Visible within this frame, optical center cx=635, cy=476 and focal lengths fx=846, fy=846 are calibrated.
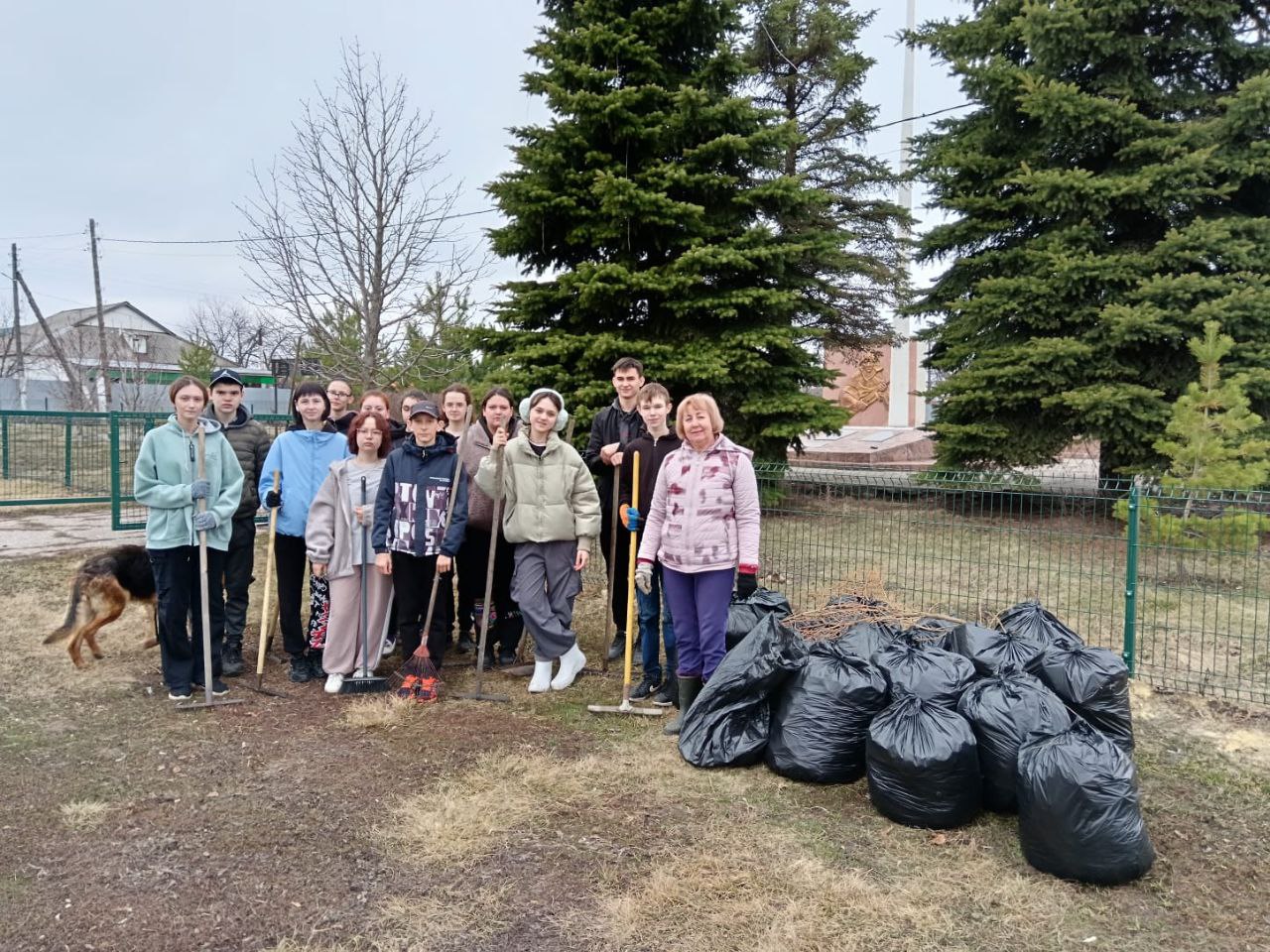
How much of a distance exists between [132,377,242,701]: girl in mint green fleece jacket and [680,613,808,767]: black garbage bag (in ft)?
9.24

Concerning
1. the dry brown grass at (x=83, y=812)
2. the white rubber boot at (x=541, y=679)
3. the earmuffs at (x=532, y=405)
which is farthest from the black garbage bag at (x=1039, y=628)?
the dry brown grass at (x=83, y=812)

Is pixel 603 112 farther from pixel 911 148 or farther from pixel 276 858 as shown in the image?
pixel 276 858

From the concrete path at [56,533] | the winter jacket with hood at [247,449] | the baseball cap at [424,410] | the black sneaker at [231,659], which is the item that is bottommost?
the black sneaker at [231,659]

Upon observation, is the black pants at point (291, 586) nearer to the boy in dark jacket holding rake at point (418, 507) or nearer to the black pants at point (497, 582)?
the boy in dark jacket holding rake at point (418, 507)

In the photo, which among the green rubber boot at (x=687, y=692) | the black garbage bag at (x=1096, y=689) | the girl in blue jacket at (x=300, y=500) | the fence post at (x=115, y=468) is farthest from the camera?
the fence post at (x=115, y=468)

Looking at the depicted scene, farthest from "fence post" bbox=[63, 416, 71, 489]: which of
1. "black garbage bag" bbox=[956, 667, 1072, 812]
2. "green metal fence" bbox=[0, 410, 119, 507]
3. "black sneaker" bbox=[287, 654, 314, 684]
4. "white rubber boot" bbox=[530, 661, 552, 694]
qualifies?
"black garbage bag" bbox=[956, 667, 1072, 812]

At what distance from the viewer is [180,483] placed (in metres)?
4.67

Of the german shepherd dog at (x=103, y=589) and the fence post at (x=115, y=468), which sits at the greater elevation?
the fence post at (x=115, y=468)

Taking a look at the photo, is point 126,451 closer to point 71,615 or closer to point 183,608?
point 71,615

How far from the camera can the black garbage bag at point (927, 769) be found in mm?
3225

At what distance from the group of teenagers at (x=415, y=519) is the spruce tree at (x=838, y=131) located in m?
9.83

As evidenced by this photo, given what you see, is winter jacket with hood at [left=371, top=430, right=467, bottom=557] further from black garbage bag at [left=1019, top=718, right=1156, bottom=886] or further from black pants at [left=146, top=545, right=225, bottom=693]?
black garbage bag at [left=1019, top=718, right=1156, bottom=886]

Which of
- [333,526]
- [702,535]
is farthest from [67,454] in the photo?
[702,535]

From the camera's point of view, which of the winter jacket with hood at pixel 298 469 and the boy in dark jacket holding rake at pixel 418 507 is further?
the winter jacket with hood at pixel 298 469
